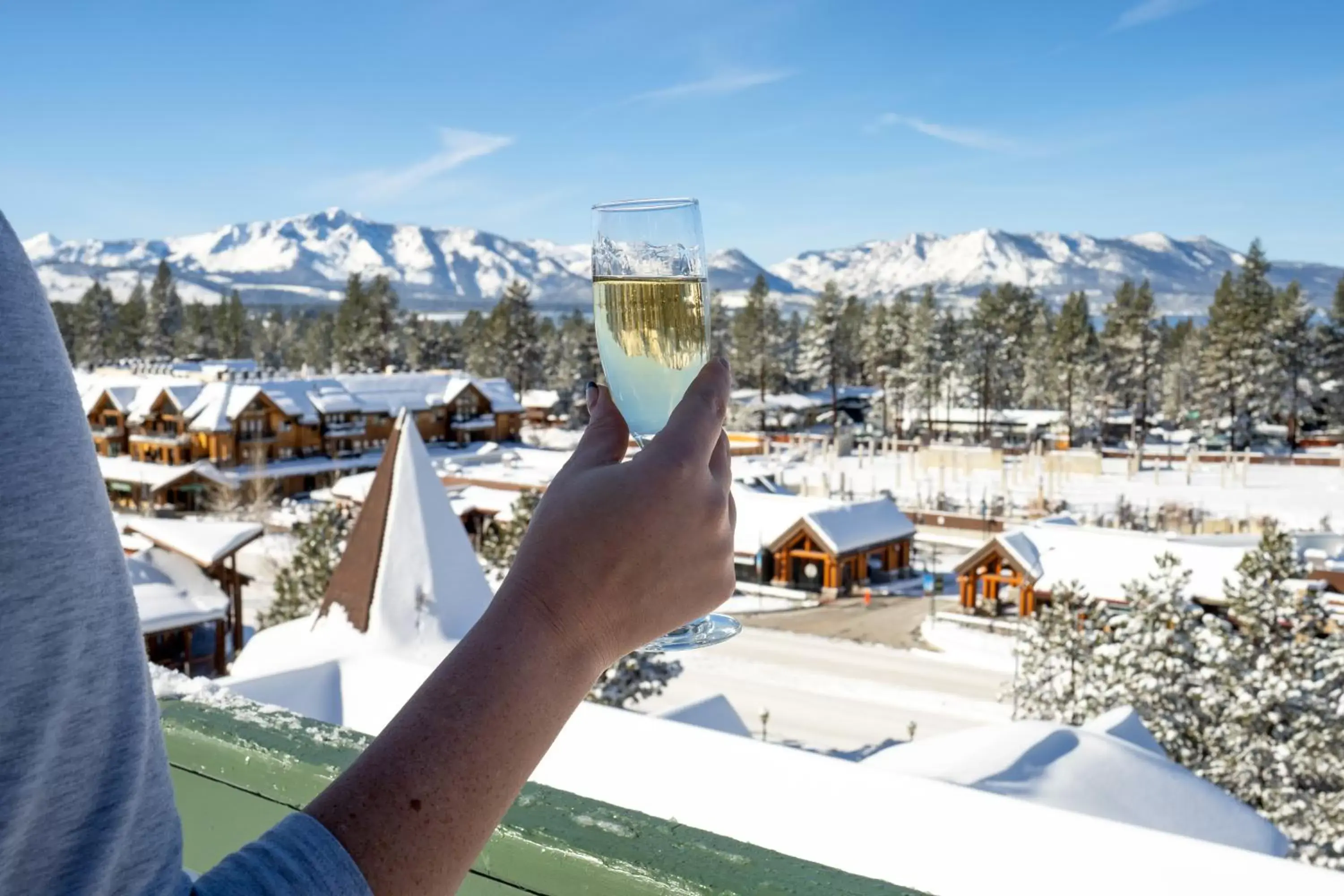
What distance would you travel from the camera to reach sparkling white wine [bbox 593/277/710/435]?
1.23 m

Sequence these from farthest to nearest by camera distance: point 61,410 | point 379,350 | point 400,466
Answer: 1. point 379,350
2. point 400,466
3. point 61,410

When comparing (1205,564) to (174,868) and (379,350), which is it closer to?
(174,868)

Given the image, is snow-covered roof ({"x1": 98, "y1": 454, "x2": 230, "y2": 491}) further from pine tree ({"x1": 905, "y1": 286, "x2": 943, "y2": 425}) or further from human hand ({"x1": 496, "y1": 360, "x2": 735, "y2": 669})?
human hand ({"x1": 496, "y1": 360, "x2": 735, "y2": 669})

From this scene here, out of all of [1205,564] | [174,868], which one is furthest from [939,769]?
[1205,564]

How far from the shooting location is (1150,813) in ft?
13.7

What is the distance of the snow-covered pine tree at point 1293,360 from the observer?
127ft

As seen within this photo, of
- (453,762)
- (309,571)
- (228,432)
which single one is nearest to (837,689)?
(309,571)

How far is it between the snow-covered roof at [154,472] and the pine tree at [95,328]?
22.7 meters

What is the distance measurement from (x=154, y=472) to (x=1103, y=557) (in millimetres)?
26336

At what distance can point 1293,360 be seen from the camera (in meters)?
38.8

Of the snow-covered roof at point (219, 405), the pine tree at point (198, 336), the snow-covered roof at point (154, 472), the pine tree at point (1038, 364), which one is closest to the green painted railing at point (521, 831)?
the snow-covered roof at point (154, 472)

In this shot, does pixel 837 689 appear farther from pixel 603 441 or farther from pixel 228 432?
pixel 228 432

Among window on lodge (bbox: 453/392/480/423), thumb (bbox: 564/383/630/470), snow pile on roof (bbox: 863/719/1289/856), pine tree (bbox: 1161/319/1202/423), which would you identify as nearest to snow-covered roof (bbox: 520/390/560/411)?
window on lodge (bbox: 453/392/480/423)

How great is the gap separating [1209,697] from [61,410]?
1087cm
